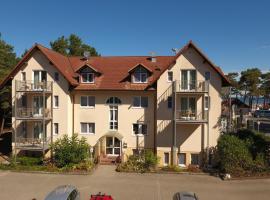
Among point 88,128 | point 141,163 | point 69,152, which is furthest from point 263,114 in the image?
point 69,152

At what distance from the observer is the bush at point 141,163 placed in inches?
1139

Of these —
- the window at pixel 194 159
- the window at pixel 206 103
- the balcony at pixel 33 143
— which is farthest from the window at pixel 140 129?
the balcony at pixel 33 143

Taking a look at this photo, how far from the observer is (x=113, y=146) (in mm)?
33406

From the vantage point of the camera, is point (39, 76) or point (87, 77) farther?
point (87, 77)

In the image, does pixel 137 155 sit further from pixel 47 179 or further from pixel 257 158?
pixel 257 158

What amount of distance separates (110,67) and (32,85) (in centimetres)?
903

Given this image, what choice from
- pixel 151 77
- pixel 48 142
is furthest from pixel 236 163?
pixel 48 142

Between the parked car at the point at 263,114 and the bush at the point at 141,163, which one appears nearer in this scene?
the bush at the point at 141,163

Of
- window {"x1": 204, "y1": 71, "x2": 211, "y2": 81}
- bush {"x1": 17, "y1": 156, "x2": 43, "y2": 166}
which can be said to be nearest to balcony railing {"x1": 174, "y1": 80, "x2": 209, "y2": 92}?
window {"x1": 204, "y1": 71, "x2": 211, "y2": 81}

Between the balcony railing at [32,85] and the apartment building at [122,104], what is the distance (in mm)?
101

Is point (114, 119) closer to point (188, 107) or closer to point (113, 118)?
point (113, 118)

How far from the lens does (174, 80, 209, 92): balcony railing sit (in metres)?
29.2

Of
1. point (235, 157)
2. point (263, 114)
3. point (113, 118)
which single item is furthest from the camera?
point (263, 114)

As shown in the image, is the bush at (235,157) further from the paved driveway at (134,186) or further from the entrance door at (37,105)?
the entrance door at (37,105)
